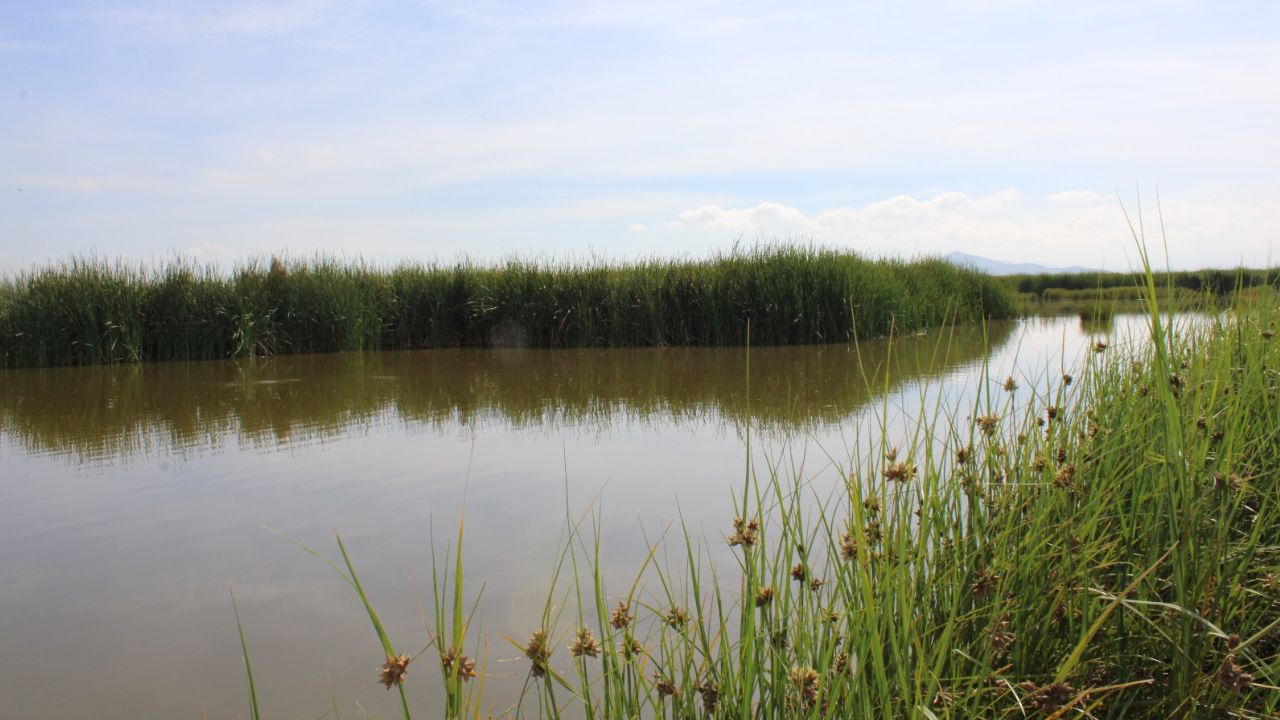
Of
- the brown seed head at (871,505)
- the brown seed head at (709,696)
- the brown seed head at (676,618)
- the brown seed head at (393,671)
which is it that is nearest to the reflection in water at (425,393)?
the brown seed head at (871,505)

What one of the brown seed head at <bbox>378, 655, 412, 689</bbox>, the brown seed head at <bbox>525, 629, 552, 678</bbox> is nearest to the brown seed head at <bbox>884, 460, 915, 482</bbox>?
the brown seed head at <bbox>525, 629, 552, 678</bbox>

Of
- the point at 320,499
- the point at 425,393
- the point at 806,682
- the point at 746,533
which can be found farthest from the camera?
the point at 425,393

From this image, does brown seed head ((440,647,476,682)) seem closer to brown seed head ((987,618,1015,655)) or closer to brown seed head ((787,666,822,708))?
brown seed head ((787,666,822,708))

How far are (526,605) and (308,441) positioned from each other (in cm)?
377

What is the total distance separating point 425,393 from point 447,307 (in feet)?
19.9

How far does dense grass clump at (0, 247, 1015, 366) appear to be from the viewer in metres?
12.4

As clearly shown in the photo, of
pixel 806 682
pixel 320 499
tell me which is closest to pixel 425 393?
pixel 320 499

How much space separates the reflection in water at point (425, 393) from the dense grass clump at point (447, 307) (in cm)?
74

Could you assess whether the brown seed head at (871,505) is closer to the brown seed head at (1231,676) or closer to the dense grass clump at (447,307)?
the brown seed head at (1231,676)

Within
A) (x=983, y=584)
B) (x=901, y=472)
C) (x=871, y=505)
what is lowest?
(x=983, y=584)

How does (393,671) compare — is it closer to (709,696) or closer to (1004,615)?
(709,696)

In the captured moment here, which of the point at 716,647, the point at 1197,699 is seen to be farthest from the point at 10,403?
the point at 1197,699

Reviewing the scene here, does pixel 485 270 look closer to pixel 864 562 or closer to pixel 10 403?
pixel 10 403

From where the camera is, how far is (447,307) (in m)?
14.5
